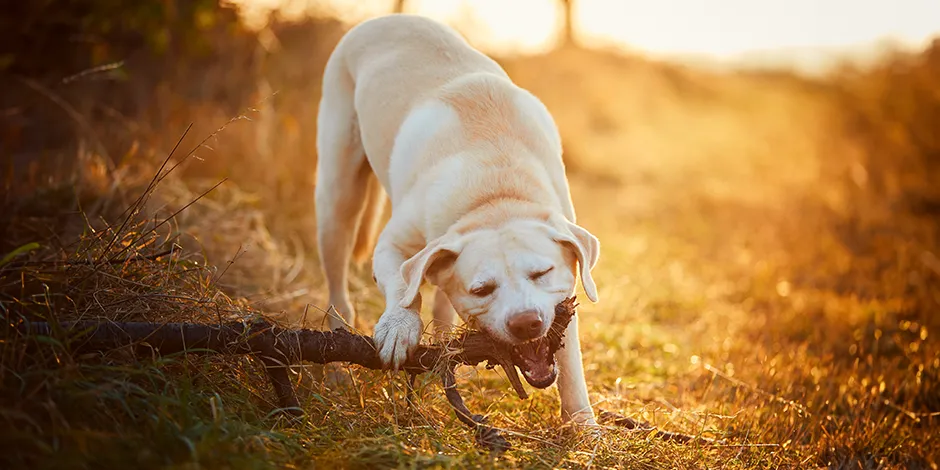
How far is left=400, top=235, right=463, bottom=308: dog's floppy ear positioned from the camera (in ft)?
10.3

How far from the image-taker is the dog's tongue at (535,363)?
3113 mm

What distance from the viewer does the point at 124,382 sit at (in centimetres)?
248

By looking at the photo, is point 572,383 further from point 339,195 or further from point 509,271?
point 339,195

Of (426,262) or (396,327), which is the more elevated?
(426,262)

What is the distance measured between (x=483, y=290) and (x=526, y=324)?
27cm

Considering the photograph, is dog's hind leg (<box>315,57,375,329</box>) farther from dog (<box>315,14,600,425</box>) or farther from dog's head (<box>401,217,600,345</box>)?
dog's head (<box>401,217,600,345</box>)

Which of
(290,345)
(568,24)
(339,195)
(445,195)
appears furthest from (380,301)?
(568,24)

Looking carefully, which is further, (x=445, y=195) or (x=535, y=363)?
(x=445, y=195)

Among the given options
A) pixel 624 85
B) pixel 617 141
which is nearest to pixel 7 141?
pixel 617 141

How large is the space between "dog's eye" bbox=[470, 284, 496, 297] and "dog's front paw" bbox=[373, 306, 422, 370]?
9.8 inches

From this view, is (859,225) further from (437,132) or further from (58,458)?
(58,458)

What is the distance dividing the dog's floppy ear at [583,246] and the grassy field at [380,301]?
579mm

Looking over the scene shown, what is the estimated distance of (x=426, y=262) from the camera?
3141 millimetres

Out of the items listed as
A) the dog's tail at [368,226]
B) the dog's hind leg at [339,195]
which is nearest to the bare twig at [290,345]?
the dog's hind leg at [339,195]
